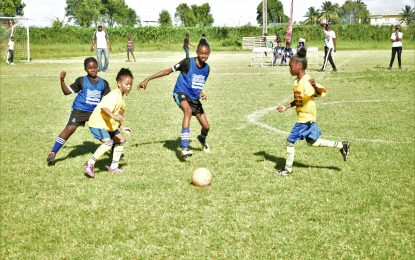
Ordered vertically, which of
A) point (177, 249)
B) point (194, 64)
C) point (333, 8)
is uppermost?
point (333, 8)

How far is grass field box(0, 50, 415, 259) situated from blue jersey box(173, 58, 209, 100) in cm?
107

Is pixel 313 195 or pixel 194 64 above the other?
pixel 194 64

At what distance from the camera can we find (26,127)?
10.1m

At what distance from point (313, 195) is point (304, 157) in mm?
1878

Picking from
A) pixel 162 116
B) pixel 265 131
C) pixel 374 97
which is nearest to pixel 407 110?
pixel 374 97

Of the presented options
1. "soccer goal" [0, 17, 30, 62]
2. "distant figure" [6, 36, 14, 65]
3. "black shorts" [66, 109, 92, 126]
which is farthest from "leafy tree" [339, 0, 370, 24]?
"black shorts" [66, 109, 92, 126]

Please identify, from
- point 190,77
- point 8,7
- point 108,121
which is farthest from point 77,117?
point 8,7

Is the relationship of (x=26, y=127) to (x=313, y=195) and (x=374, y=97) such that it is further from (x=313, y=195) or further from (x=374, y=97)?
(x=374, y=97)

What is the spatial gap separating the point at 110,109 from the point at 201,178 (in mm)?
1693

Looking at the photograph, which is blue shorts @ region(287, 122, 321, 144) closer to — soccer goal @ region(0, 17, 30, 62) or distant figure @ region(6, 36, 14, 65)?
distant figure @ region(6, 36, 14, 65)

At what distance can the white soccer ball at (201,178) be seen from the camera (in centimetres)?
598

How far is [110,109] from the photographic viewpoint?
6.58m

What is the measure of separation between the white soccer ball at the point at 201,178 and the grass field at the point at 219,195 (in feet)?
0.45

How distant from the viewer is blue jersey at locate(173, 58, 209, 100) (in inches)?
304
